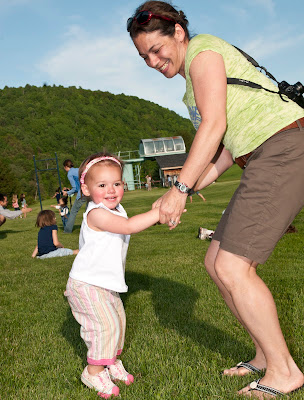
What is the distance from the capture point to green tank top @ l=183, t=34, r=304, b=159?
255cm

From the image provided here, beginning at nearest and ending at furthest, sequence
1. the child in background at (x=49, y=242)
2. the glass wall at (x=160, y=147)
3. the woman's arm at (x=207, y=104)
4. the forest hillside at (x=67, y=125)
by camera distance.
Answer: the woman's arm at (x=207, y=104) → the child in background at (x=49, y=242) → the glass wall at (x=160, y=147) → the forest hillside at (x=67, y=125)

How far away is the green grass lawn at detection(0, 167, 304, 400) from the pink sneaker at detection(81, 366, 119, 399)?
2.8 inches

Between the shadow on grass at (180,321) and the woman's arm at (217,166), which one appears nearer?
the woman's arm at (217,166)

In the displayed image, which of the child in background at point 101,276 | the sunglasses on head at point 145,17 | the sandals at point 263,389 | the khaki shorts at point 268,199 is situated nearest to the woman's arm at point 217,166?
the child in background at point 101,276

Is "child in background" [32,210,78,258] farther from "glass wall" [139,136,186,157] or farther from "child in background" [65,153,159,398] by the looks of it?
"glass wall" [139,136,186,157]

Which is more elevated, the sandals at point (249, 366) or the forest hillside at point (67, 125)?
the forest hillside at point (67, 125)

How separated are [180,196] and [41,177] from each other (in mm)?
84844

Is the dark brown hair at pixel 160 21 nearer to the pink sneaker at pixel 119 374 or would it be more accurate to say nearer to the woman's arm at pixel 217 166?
the woman's arm at pixel 217 166

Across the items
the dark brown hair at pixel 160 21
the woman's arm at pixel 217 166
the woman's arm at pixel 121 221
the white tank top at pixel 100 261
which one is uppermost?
the dark brown hair at pixel 160 21

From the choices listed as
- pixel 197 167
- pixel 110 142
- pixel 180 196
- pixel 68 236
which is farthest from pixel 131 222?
pixel 110 142

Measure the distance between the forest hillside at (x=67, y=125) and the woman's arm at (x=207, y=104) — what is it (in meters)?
75.0

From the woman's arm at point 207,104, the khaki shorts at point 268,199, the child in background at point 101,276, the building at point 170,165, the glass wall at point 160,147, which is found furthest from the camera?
the glass wall at point 160,147

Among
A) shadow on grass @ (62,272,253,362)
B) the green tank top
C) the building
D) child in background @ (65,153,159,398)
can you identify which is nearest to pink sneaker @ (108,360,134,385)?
child in background @ (65,153,159,398)

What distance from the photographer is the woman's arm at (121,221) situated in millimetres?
2900
